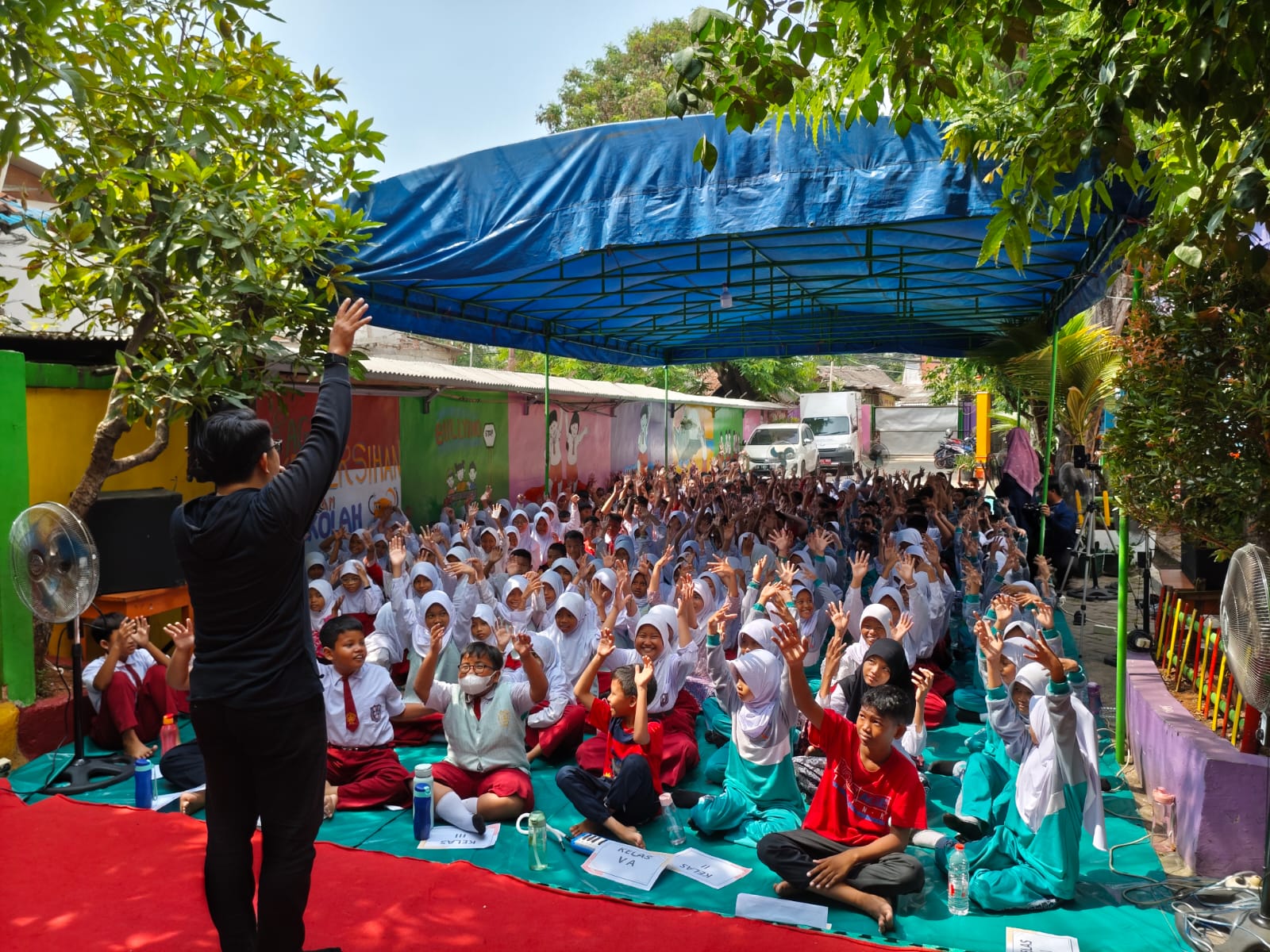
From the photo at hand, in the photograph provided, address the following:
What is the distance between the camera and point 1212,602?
5562 mm

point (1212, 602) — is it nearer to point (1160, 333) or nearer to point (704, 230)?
point (1160, 333)

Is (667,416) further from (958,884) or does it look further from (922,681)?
(958,884)

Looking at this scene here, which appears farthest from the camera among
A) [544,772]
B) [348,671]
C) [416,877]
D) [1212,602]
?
[1212,602]

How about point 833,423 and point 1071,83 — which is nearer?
point 1071,83

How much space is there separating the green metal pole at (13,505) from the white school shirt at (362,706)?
194cm

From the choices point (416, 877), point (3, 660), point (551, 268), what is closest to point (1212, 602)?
point (416, 877)

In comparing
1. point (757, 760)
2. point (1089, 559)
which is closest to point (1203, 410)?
point (757, 760)

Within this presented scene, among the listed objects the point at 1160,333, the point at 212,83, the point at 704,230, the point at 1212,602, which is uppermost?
A: the point at 212,83

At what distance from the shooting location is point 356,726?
4.68m

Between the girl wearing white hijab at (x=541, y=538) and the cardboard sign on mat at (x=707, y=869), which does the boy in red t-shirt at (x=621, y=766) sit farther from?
the girl wearing white hijab at (x=541, y=538)

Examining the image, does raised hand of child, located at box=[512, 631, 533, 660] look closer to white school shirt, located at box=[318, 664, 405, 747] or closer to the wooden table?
white school shirt, located at box=[318, 664, 405, 747]

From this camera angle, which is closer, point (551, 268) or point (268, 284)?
point (268, 284)

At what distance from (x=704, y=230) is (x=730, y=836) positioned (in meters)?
3.38

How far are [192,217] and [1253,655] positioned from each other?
17.3ft
